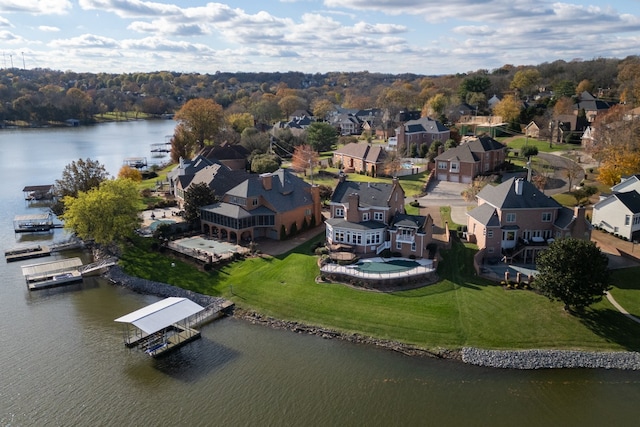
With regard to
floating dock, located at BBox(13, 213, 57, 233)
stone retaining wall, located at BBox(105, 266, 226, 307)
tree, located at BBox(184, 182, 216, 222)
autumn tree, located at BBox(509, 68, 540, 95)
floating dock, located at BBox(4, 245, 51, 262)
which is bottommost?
stone retaining wall, located at BBox(105, 266, 226, 307)

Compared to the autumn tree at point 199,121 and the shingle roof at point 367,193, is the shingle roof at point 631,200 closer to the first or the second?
the shingle roof at point 367,193

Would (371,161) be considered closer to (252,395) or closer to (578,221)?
(578,221)

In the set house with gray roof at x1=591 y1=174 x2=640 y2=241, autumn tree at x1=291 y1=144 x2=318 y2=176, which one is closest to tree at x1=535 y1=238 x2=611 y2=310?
house with gray roof at x1=591 y1=174 x2=640 y2=241

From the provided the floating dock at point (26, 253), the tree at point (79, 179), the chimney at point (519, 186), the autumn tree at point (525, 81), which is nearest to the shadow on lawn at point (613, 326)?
the chimney at point (519, 186)

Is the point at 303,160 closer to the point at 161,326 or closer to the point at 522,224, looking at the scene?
the point at 522,224

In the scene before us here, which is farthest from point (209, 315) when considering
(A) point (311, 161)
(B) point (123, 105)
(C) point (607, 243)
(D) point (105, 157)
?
(B) point (123, 105)

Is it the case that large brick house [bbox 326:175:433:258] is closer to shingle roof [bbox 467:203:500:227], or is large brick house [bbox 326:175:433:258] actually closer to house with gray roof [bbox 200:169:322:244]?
shingle roof [bbox 467:203:500:227]
